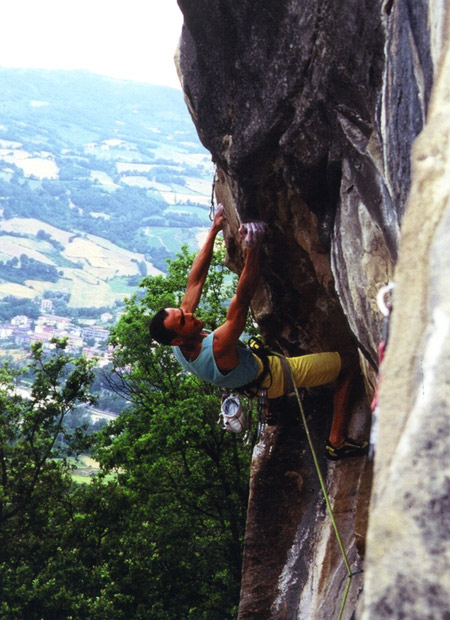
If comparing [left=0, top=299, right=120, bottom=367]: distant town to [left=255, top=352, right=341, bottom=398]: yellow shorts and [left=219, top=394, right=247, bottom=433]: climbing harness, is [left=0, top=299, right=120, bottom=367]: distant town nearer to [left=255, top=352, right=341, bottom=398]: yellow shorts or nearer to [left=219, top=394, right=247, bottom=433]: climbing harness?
[left=219, top=394, right=247, bottom=433]: climbing harness

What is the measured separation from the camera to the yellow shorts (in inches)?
295

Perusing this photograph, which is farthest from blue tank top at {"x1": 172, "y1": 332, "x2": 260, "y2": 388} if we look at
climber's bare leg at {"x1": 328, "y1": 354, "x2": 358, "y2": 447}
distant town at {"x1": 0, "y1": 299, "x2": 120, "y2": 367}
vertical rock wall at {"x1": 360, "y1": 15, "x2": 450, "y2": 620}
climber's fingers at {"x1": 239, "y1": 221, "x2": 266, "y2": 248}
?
distant town at {"x1": 0, "y1": 299, "x2": 120, "y2": 367}

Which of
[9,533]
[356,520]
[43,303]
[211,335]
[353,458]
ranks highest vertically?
[43,303]

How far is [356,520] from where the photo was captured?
25.5ft

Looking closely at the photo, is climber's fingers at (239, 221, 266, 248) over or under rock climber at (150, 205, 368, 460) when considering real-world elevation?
over

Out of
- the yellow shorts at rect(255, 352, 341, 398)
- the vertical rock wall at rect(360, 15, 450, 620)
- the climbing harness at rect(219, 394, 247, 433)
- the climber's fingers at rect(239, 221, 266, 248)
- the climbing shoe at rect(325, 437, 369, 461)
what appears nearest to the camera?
the vertical rock wall at rect(360, 15, 450, 620)

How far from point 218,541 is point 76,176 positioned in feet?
450

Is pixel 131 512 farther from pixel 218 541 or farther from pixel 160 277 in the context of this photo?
pixel 160 277

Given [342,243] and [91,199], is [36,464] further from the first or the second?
[91,199]

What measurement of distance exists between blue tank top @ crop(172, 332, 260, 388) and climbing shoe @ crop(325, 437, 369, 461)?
5.78 feet

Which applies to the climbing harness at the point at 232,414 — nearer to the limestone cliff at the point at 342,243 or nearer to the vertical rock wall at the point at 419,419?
the limestone cliff at the point at 342,243

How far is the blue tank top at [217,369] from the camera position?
696cm

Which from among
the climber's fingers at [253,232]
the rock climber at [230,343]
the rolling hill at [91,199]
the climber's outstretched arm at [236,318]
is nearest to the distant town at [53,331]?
the rolling hill at [91,199]

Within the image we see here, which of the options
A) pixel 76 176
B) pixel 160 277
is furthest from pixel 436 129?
pixel 76 176
